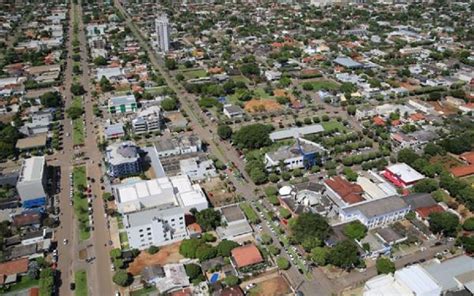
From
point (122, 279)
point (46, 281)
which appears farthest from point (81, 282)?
point (122, 279)

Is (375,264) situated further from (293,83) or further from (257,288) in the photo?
(293,83)

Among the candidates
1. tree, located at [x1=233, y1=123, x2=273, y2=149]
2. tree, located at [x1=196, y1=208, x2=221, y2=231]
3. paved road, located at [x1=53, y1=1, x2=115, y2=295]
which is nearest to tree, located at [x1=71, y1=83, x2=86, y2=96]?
paved road, located at [x1=53, y1=1, x2=115, y2=295]

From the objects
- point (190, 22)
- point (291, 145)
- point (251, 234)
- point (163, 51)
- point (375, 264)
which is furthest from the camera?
point (190, 22)

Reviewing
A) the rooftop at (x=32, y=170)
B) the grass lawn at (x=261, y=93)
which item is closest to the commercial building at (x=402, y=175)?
the grass lawn at (x=261, y=93)

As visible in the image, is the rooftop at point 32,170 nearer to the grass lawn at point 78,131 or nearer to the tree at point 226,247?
the grass lawn at point 78,131

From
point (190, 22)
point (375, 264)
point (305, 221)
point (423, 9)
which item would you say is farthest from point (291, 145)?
point (423, 9)

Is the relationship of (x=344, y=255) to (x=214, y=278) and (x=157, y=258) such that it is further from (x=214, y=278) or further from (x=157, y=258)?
(x=157, y=258)
